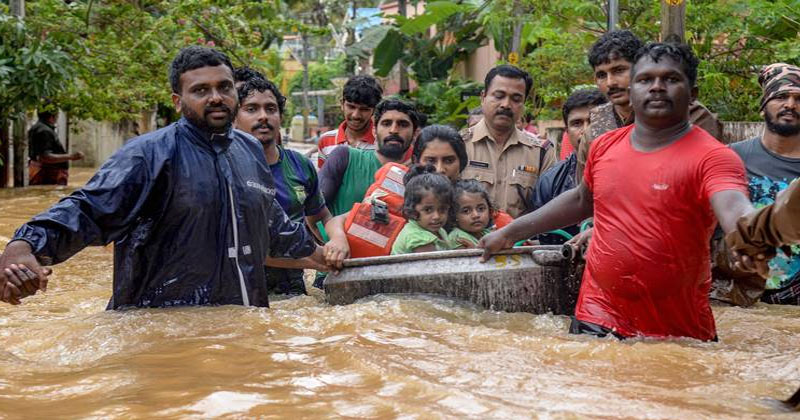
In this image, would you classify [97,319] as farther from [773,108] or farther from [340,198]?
[773,108]

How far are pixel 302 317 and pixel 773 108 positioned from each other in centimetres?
297

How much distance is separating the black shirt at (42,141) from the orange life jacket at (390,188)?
32.9 ft

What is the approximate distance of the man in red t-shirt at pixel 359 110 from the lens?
7230mm

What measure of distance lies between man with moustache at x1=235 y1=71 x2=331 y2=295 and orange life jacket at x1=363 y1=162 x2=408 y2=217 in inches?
12.7

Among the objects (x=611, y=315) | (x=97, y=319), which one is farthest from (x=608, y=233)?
(x=97, y=319)

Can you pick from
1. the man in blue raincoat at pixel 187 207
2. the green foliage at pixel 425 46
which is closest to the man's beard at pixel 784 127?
the man in blue raincoat at pixel 187 207

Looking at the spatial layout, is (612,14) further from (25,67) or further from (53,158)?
(53,158)

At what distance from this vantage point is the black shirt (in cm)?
1471

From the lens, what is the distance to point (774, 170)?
5.59 meters

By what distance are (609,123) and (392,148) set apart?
1779mm

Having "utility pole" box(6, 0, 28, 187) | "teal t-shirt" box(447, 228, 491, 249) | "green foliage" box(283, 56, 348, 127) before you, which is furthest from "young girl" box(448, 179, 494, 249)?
"green foliage" box(283, 56, 348, 127)

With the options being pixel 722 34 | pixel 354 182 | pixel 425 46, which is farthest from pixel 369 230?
pixel 425 46

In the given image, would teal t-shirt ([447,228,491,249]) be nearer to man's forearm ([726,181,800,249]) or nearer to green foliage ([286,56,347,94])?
man's forearm ([726,181,800,249])

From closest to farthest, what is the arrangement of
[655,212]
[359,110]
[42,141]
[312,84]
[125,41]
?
[655,212] → [359,110] → [42,141] → [125,41] → [312,84]
